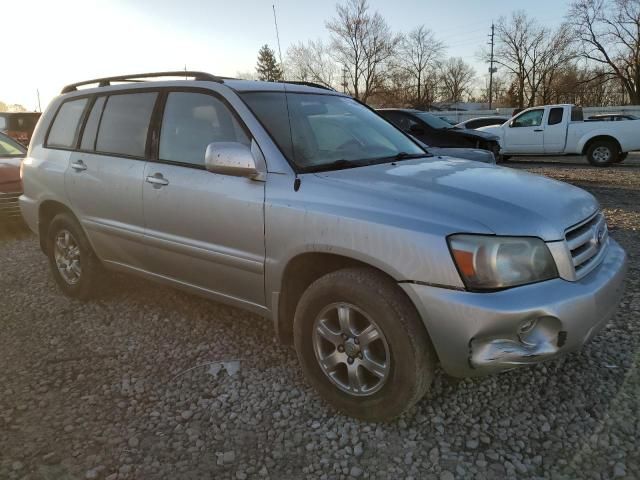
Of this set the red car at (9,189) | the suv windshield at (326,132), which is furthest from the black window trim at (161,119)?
the red car at (9,189)

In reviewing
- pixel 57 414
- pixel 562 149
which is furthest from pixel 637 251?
pixel 562 149

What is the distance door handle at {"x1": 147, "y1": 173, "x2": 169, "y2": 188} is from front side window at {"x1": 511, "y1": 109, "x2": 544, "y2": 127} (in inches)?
537

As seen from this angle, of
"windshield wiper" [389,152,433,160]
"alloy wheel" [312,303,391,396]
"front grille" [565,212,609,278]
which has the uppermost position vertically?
"windshield wiper" [389,152,433,160]

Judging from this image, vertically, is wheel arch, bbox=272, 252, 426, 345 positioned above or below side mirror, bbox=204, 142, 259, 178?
below

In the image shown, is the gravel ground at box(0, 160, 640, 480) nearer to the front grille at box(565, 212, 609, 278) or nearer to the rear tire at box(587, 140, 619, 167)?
the front grille at box(565, 212, 609, 278)

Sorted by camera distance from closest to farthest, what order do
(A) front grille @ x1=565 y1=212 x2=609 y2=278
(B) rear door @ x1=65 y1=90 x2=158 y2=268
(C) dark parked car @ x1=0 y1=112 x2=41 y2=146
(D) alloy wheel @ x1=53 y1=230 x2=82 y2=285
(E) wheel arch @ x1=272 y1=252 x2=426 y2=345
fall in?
(A) front grille @ x1=565 y1=212 x2=609 y2=278 → (E) wheel arch @ x1=272 y1=252 x2=426 y2=345 → (B) rear door @ x1=65 y1=90 x2=158 y2=268 → (D) alloy wheel @ x1=53 y1=230 x2=82 y2=285 → (C) dark parked car @ x1=0 y1=112 x2=41 y2=146

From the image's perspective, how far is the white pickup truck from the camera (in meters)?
13.5

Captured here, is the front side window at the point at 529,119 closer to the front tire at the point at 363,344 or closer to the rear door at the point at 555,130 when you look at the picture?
the rear door at the point at 555,130

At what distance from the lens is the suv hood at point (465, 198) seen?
2.24 m

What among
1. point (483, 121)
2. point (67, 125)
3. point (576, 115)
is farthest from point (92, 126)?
point (483, 121)

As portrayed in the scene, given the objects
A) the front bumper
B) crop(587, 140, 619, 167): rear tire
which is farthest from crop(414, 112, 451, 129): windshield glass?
the front bumper

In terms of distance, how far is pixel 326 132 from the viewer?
3297 millimetres

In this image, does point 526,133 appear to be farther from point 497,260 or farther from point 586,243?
point 497,260

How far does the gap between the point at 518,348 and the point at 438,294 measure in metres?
0.41
